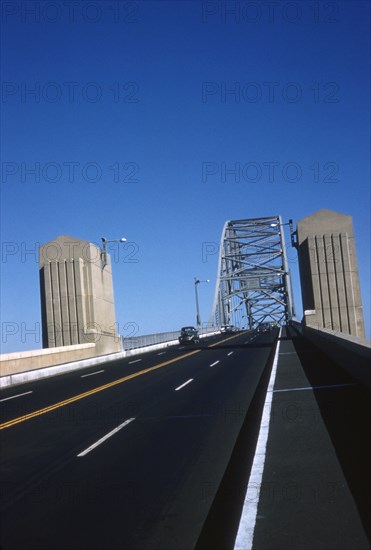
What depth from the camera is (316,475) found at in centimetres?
722

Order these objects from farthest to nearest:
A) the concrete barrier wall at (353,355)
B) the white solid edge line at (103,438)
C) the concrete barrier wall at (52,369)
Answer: the concrete barrier wall at (52,369) < the concrete barrier wall at (353,355) < the white solid edge line at (103,438)

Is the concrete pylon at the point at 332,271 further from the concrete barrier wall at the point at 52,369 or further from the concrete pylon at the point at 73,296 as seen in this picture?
the concrete pylon at the point at 73,296

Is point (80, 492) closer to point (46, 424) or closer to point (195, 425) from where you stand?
point (195, 425)

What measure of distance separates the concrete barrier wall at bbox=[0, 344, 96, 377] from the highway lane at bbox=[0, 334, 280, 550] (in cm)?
1386

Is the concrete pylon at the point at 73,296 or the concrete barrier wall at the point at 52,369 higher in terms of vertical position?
the concrete pylon at the point at 73,296

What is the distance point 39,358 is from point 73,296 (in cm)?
1365

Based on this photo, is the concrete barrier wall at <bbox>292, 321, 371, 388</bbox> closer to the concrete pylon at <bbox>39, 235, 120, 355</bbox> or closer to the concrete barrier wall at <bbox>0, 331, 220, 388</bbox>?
the concrete barrier wall at <bbox>0, 331, 220, 388</bbox>

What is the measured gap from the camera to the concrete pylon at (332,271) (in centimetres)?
4844

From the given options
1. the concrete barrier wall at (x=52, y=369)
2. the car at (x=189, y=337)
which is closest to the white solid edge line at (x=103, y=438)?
the concrete barrier wall at (x=52, y=369)

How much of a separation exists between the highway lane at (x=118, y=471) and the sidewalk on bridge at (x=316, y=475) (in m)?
0.67

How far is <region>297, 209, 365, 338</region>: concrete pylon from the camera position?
48438 millimetres

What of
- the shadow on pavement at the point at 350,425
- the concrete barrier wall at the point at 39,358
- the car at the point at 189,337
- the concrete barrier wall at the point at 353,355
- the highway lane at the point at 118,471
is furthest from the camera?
the car at the point at 189,337

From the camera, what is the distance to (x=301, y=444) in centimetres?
901

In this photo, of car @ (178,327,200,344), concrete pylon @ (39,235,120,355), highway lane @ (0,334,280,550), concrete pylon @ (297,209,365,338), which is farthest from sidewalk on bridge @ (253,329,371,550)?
car @ (178,327,200,344)
